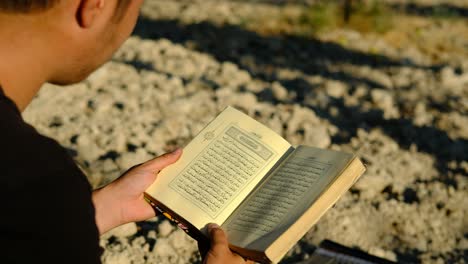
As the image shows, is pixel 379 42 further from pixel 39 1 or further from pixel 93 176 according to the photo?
pixel 39 1

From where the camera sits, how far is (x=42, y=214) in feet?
4.49

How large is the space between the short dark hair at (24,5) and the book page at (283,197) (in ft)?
2.63

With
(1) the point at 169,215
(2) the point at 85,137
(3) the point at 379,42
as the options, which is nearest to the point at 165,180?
(1) the point at 169,215

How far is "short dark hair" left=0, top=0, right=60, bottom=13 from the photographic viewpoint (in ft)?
4.72

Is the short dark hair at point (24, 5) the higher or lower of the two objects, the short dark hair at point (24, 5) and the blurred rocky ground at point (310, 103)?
the higher

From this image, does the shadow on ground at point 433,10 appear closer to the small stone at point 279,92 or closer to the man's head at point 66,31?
the small stone at point 279,92

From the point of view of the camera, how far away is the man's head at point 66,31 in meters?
1.49

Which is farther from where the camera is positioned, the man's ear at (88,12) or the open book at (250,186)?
the open book at (250,186)

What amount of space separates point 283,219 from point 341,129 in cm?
192

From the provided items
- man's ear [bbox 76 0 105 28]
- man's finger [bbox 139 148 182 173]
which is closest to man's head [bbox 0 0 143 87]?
man's ear [bbox 76 0 105 28]

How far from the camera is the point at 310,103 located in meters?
3.88

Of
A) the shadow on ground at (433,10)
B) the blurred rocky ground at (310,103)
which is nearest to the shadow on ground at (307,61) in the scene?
the blurred rocky ground at (310,103)

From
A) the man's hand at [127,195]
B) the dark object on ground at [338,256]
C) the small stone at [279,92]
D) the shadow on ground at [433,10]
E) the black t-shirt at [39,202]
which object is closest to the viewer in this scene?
the black t-shirt at [39,202]

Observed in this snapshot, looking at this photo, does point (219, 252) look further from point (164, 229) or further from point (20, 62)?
point (164, 229)
